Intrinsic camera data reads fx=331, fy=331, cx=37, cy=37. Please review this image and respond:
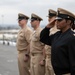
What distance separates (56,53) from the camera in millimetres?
4117

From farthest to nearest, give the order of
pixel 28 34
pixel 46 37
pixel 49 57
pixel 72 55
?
1. pixel 28 34
2. pixel 49 57
3. pixel 46 37
4. pixel 72 55

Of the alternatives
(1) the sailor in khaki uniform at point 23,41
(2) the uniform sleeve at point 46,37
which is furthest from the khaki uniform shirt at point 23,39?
(2) the uniform sleeve at point 46,37

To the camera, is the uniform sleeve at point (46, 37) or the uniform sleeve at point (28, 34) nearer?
the uniform sleeve at point (46, 37)

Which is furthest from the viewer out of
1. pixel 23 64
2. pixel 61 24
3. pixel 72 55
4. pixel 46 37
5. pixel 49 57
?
pixel 23 64

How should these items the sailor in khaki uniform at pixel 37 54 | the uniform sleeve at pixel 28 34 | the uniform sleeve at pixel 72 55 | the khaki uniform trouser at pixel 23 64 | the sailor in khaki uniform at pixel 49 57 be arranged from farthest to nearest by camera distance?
the khaki uniform trouser at pixel 23 64, the uniform sleeve at pixel 28 34, the sailor in khaki uniform at pixel 37 54, the sailor in khaki uniform at pixel 49 57, the uniform sleeve at pixel 72 55

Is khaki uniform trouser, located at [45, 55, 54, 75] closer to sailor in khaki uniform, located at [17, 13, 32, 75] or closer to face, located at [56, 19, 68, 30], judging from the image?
sailor in khaki uniform, located at [17, 13, 32, 75]

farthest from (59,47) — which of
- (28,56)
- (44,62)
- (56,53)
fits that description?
(28,56)

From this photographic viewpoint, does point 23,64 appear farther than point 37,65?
Yes

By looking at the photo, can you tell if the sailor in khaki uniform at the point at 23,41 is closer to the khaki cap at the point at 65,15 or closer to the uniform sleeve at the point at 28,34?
the uniform sleeve at the point at 28,34

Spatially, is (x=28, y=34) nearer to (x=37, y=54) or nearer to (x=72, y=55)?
(x=37, y=54)

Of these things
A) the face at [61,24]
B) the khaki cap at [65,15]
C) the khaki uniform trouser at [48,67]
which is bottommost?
the khaki uniform trouser at [48,67]

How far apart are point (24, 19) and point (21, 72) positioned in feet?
4.11

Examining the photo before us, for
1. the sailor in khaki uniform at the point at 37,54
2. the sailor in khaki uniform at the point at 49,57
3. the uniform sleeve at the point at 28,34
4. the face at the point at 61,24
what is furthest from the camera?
the uniform sleeve at the point at 28,34

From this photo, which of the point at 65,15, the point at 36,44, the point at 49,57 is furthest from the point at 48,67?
the point at 65,15
